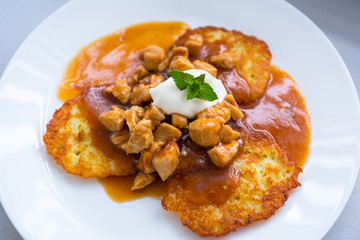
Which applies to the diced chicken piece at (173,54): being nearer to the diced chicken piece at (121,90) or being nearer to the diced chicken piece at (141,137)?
the diced chicken piece at (121,90)

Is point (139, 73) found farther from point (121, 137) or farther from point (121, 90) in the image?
point (121, 137)

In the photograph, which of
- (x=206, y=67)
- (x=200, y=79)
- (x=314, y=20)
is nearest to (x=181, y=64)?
(x=206, y=67)

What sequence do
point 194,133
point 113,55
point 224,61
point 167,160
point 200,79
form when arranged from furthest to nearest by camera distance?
1. point 113,55
2. point 224,61
3. point 200,79
4. point 194,133
5. point 167,160

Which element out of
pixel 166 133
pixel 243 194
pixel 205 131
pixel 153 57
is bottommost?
pixel 243 194

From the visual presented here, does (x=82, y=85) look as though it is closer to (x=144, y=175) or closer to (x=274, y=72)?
(x=144, y=175)

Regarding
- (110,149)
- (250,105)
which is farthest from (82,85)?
(250,105)

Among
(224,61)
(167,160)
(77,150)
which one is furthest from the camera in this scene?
(224,61)

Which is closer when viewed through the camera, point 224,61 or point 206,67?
point 206,67

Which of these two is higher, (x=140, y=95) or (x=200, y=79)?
(x=200, y=79)

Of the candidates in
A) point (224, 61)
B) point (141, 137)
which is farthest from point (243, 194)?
point (224, 61)
